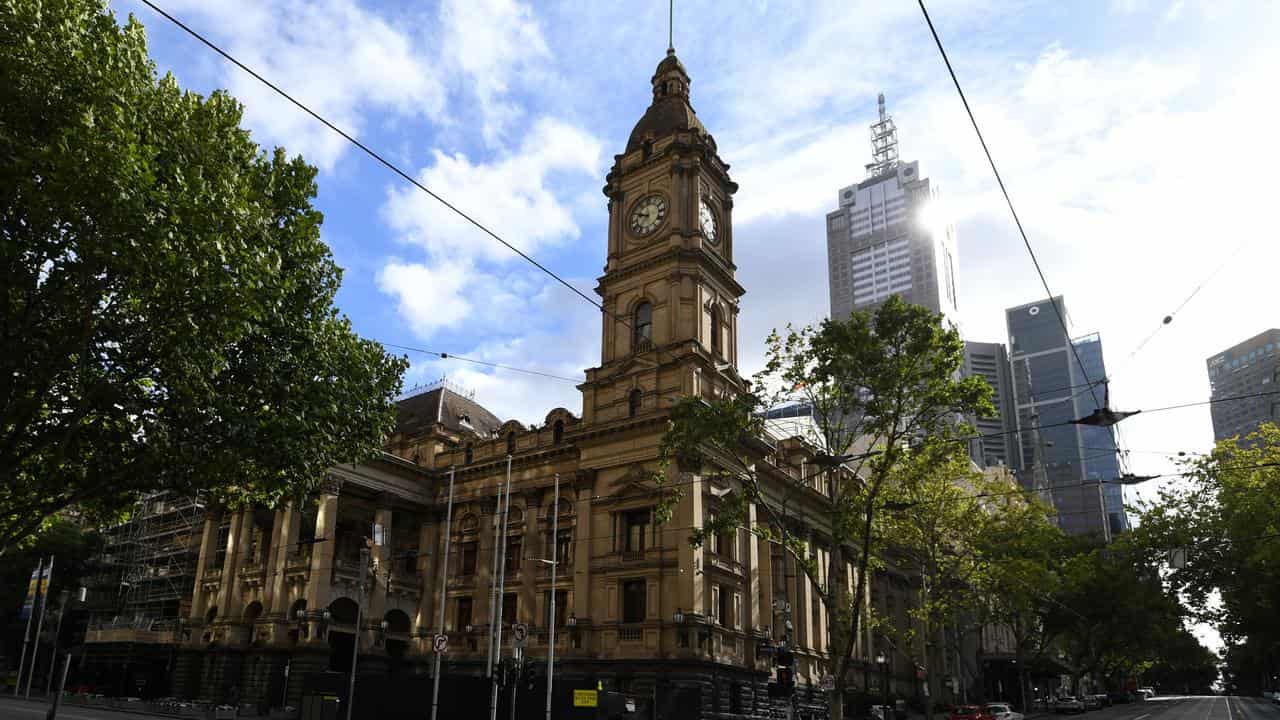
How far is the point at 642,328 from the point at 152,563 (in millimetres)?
38602

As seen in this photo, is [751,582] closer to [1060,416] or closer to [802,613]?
[802,613]

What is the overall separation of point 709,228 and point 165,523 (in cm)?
4213

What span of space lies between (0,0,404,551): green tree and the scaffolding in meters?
36.5

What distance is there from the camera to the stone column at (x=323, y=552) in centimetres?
4219

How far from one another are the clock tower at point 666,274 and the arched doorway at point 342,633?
16704 millimetres

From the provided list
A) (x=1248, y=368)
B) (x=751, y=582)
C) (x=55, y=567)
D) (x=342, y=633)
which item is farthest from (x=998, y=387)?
(x=55, y=567)

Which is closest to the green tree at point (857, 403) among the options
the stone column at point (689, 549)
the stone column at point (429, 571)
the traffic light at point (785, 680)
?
the traffic light at point (785, 680)

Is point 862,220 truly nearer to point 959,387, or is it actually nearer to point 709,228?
point 709,228

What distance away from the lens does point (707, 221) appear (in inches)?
1801

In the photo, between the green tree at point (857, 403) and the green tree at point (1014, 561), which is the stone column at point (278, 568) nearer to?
the green tree at point (857, 403)

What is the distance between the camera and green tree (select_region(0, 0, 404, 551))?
15234 mm

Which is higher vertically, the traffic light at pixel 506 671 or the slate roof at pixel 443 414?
the slate roof at pixel 443 414

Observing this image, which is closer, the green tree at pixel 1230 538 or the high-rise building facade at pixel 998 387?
the green tree at pixel 1230 538

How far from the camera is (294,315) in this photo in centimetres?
1980
